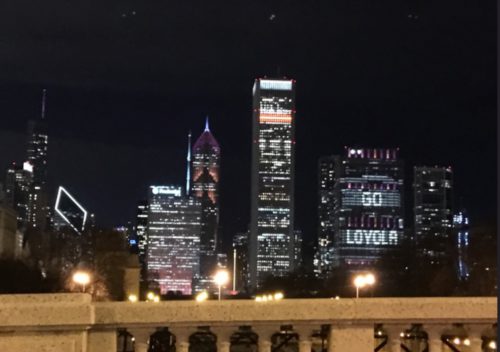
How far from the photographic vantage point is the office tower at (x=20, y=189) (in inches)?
6304

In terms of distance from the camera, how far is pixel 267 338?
618cm

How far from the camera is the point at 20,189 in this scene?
174m

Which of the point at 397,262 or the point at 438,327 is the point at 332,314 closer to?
the point at 438,327

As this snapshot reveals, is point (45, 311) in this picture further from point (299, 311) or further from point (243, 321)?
point (299, 311)

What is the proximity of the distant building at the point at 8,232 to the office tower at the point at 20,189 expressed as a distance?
6479 cm

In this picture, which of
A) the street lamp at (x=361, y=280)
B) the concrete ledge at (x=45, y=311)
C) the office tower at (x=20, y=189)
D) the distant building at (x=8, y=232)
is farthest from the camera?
the office tower at (x=20, y=189)

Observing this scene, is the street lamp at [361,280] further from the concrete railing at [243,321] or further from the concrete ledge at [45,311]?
the concrete ledge at [45,311]

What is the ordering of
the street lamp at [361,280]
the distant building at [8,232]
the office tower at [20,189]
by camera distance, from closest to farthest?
the street lamp at [361,280]
the distant building at [8,232]
the office tower at [20,189]

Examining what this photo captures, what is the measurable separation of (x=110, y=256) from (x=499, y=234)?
7422 cm

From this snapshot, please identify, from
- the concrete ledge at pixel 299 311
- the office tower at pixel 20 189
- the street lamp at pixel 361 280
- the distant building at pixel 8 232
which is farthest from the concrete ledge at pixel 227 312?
the office tower at pixel 20 189

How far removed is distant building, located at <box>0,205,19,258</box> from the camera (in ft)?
266

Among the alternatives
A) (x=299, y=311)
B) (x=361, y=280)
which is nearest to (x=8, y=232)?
(x=361, y=280)

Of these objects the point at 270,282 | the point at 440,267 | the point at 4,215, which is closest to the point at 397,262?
the point at 440,267

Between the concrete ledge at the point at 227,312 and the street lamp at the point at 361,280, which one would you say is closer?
the concrete ledge at the point at 227,312
